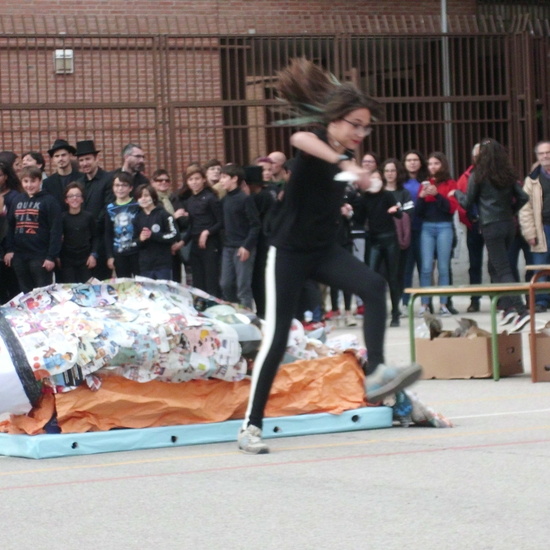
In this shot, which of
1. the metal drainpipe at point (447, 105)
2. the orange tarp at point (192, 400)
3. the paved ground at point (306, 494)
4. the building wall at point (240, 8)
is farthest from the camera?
the building wall at point (240, 8)

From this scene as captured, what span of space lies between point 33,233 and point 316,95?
7.73m

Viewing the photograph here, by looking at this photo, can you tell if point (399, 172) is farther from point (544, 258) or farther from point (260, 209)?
A: point (544, 258)

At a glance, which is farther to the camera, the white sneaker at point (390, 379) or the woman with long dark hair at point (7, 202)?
the woman with long dark hair at point (7, 202)

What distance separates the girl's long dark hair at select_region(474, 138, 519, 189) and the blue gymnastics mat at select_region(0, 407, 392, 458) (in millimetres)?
7107

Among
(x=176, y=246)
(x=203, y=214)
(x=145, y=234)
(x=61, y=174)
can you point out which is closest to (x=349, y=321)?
(x=203, y=214)

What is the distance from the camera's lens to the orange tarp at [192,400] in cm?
737

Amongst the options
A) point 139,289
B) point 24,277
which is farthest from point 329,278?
point 24,277

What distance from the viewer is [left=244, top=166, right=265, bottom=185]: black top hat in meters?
15.0

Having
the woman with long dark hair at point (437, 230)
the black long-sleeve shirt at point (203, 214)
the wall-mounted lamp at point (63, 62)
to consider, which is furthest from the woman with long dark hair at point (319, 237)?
the wall-mounted lamp at point (63, 62)

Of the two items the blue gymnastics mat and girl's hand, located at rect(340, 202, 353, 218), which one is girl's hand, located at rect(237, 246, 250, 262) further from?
the blue gymnastics mat

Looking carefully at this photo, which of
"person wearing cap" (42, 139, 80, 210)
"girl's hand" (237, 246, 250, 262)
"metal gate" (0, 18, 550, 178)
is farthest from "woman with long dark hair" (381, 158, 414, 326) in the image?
"metal gate" (0, 18, 550, 178)

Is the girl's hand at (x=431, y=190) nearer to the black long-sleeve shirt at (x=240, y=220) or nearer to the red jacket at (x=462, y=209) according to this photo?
the red jacket at (x=462, y=209)

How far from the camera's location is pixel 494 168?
1469 centimetres

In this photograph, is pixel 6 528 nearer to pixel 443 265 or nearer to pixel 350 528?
pixel 350 528
